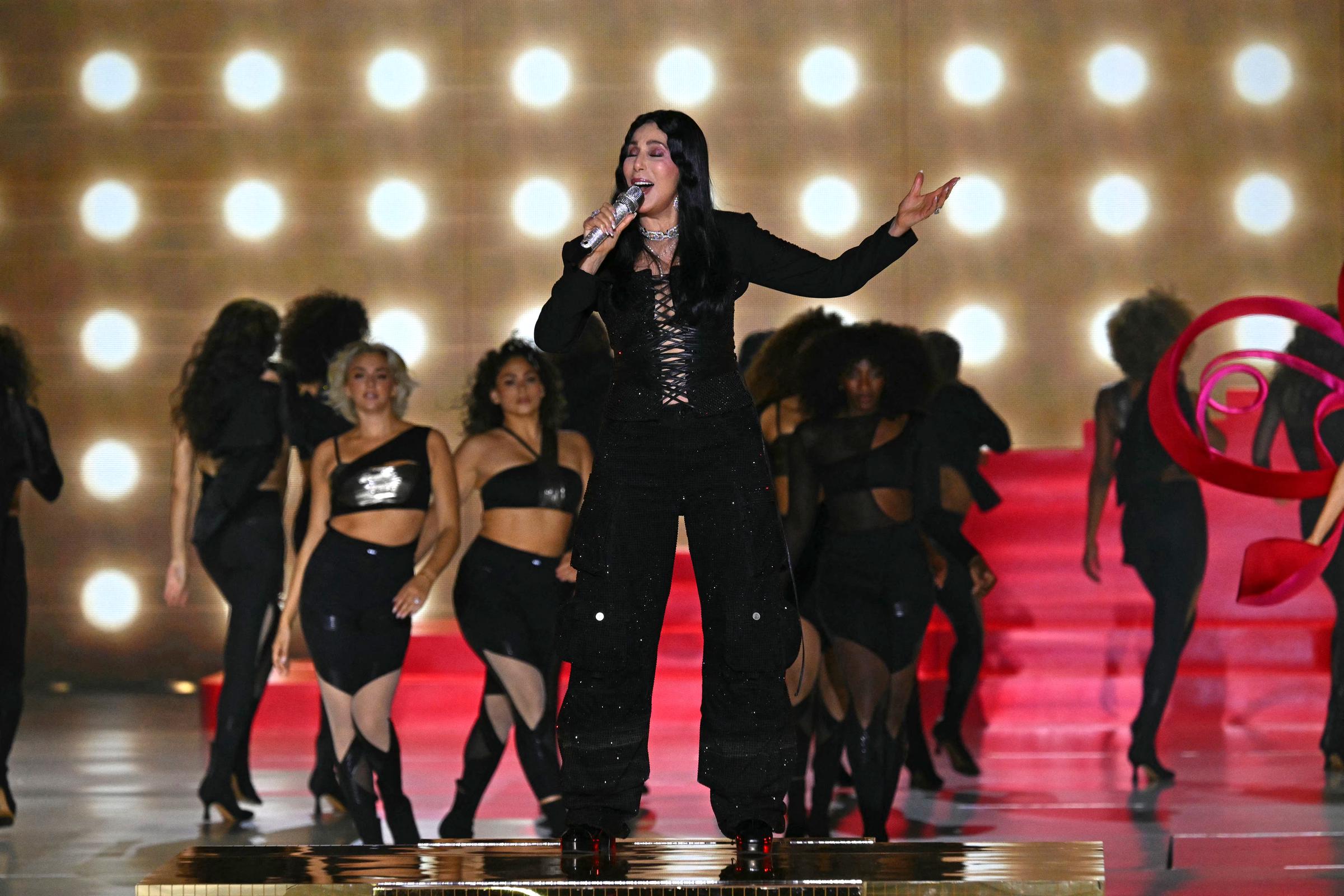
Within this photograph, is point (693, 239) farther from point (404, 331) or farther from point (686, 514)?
point (404, 331)

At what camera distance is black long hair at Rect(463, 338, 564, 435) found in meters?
5.19

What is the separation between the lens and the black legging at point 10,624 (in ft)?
17.5

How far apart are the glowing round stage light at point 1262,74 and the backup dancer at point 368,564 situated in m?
5.89

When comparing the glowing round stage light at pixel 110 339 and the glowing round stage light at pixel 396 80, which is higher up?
the glowing round stage light at pixel 396 80

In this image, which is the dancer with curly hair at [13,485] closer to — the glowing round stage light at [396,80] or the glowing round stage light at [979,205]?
the glowing round stage light at [396,80]

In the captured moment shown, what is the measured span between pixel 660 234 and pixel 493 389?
2.10 metres

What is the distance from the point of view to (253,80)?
9.10 m

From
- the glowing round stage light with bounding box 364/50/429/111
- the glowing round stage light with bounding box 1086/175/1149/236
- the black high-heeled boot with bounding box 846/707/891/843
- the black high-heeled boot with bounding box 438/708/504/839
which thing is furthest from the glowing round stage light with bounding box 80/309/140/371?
the black high-heeled boot with bounding box 846/707/891/843

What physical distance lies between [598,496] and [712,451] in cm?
23

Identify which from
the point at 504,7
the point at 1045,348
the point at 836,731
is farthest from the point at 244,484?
the point at 1045,348

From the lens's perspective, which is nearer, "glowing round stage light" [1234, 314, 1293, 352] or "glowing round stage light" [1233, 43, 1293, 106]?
"glowing round stage light" [1234, 314, 1293, 352]

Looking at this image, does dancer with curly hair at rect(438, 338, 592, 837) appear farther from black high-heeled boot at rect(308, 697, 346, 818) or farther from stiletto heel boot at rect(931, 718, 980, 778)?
stiletto heel boot at rect(931, 718, 980, 778)

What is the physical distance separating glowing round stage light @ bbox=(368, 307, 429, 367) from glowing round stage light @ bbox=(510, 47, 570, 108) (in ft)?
4.41

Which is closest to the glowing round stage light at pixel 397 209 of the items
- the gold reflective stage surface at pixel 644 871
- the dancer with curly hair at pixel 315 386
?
the dancer with curly hair at pixel 315 386
